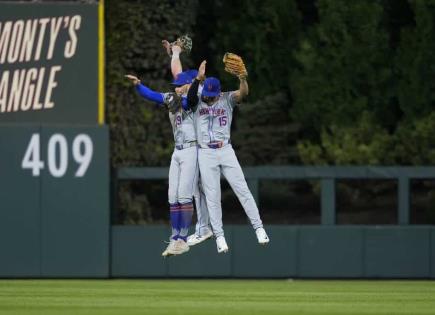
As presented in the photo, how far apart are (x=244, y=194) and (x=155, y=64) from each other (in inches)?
380

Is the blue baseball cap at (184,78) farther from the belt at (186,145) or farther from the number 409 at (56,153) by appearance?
the number 409 at (56,153)

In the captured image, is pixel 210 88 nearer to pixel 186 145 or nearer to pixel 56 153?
pixel 186 145

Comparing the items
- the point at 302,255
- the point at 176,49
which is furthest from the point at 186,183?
the point at 302,255

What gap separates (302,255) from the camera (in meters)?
19.9

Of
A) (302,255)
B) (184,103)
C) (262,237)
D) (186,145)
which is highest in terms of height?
(184,103)

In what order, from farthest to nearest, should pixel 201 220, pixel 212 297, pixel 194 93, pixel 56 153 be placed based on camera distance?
pixel 56 153, pixel 201 220, pixel 212 297, pixel 194 93

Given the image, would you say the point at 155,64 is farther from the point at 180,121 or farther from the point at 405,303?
the point at 405,303

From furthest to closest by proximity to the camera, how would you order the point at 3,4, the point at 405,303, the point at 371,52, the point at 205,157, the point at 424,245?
the point at 371,52, the point at 424,245, the point at 3,4, the point at 205,157, the point at 405,303

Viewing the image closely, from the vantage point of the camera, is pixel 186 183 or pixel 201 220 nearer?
pixel 186 183

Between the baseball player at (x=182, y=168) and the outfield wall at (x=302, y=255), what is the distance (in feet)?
16.0

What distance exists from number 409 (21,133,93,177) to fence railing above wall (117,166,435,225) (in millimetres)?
1126

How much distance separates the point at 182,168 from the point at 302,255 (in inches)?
214

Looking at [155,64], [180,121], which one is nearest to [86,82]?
[180,121]

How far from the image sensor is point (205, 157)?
1484cm
